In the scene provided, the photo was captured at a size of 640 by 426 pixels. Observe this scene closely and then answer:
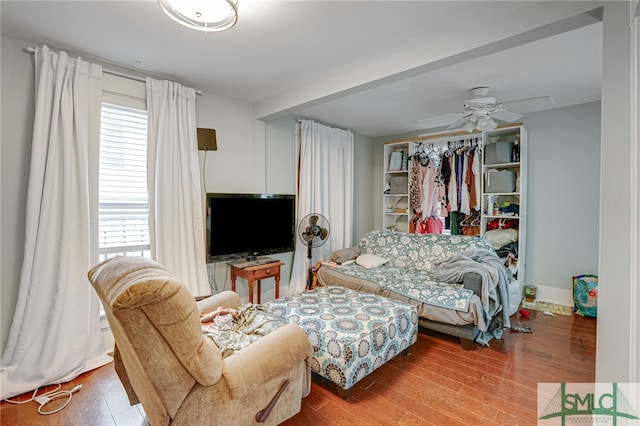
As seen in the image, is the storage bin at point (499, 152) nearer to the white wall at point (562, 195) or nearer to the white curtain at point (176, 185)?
the white wall at point (562, 195)

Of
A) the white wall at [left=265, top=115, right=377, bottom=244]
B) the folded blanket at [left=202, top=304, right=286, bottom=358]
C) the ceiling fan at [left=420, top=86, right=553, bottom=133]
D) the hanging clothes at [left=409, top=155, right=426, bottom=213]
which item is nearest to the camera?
the folded blanket at [left=202, top=304, right=286, bottom=358]

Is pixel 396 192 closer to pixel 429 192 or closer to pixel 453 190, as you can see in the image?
pixel 429 192

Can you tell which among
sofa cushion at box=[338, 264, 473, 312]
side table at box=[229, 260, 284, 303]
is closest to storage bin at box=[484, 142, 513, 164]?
sofa cushion at box=[338, 264, 473, 312]

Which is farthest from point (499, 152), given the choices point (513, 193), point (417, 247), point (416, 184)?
point (417, 247)

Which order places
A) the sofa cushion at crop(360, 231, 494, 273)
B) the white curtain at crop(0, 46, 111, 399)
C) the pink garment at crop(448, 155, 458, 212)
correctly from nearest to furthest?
the white curtain at crop(0, 46, 111, 399), the sofa cushion at crop(360, 231, 494, 273), the pink garment at crop(448, 155, 458, 212)

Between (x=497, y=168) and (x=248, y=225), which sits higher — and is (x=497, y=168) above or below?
above

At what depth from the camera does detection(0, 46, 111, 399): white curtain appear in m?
2.14

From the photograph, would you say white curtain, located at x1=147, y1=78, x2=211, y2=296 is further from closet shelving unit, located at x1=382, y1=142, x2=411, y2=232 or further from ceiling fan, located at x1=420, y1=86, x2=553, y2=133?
closet shelving unit, located at x1=382, y1=142, x2=411, y2=232

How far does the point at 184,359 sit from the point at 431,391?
170 centimetres

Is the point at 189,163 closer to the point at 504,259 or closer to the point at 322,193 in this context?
the point at 322,193

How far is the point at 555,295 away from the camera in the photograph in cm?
381

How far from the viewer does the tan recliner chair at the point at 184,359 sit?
1104mm

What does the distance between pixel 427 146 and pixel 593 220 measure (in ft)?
7.29

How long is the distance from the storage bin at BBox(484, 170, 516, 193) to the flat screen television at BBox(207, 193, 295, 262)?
254 cm
